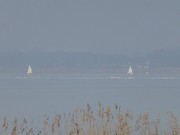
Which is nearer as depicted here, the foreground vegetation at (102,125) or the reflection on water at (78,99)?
the foreground vegetation at (102,125)

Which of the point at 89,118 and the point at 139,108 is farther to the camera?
the point at 139,108

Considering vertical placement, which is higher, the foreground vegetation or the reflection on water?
the reflection on water

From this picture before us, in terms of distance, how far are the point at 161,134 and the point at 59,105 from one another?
10517mm

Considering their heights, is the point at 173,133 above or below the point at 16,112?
below

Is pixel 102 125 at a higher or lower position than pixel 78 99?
lower

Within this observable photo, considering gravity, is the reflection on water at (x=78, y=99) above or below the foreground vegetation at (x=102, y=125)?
above

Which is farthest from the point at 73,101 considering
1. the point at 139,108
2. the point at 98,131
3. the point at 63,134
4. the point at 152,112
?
the point at 98,131

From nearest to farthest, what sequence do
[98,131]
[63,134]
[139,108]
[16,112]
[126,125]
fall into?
1. [126,125]
2. [98,131]
3. [63,134]
4. [16,112]
5. [139,108]

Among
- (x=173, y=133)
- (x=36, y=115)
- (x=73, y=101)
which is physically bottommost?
(x=173, y=133)

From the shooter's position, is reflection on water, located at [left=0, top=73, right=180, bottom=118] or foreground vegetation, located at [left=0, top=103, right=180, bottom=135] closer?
foreground vegetation, located at [left=0, top=103, right=180, bottom=135]

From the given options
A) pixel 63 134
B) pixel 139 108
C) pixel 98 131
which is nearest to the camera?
pixel 98 131

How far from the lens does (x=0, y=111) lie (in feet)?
60.6

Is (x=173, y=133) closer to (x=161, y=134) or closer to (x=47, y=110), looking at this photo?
(x=161, y=134)

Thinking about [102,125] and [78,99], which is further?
[78,99]
